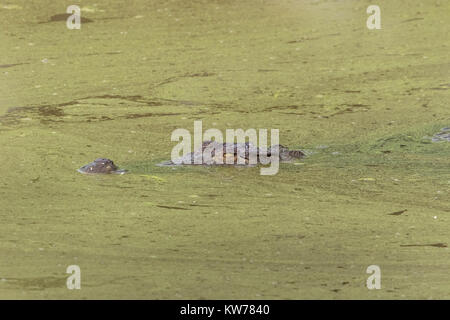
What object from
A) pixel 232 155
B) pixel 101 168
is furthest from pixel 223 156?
pixel 101 168

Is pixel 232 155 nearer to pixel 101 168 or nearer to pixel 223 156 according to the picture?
pixel 223 156

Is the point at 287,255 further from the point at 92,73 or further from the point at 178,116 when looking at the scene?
the point at 92,73

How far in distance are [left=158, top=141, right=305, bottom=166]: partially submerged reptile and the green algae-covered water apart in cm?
9

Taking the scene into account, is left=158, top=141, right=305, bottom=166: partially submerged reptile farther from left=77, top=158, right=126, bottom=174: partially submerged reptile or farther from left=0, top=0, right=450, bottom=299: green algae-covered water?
left=77, top=158, right=126, bottom=174: partially submerged reptile

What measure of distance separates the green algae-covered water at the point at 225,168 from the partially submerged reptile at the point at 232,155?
0.30 feet

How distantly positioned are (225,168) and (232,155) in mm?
101

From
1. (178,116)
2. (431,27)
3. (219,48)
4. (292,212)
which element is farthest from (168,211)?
(431,27)

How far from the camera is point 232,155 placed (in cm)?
523

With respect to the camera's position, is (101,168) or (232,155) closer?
(101,168)

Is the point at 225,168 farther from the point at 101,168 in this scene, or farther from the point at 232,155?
the point at 101,168

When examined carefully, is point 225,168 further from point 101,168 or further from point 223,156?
point 101,168

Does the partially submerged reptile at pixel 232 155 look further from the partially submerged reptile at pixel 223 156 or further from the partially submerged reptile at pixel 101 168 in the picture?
the partially submerged reptile at pixel 101 168

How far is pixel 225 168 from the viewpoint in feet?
16.9

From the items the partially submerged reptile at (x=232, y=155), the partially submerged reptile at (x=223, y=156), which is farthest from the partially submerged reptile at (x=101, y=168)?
the partially submerged reptile at (x=232, y=155)
